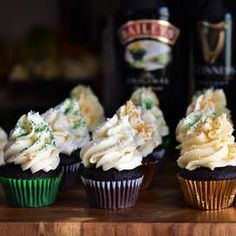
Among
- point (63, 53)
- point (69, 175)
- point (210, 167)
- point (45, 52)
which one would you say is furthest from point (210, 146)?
point (63, 53)

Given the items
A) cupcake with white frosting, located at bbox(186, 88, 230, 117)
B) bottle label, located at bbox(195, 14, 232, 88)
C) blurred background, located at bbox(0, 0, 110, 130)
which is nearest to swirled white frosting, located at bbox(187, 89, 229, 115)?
cupcake with white frosting, located at bbox(186, 88, 230, 117)

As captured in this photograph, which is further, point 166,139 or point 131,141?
point 166,139

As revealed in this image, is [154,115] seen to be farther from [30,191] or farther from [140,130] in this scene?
[30,191]

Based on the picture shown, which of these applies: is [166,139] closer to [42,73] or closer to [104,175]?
[104,175]

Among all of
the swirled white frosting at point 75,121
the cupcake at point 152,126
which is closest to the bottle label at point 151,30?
the cupcake at point 152,126

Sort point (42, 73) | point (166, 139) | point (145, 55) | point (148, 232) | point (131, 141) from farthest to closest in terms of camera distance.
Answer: point (42, 73) → point (145, 55) → point (166, 139) → point (131, 141) → point (148, 232)

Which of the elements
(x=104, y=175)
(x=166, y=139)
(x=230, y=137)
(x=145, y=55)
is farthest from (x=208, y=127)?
(x=145, y=55)

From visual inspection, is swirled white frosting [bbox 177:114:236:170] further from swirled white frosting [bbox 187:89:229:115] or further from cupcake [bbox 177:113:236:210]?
swirled white frosting [bbox 187:89:229:115]
